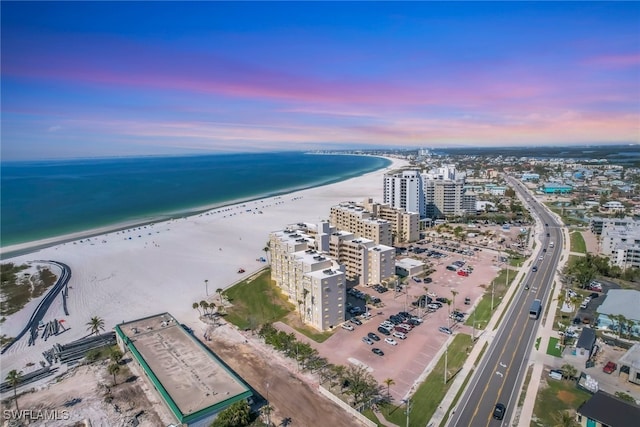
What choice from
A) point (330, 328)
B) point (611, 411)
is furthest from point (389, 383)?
point (611, 411)

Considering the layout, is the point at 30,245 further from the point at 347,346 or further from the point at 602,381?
the point at 602,381

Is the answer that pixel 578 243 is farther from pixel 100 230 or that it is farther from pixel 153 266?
pixel 100 230

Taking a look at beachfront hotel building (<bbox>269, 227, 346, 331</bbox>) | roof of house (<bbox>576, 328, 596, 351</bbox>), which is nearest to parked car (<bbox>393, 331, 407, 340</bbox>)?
beachfront hotel building (<bbox>269, 227, 346, 331</bbox>)

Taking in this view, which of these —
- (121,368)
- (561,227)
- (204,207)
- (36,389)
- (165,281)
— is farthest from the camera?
(204,207)

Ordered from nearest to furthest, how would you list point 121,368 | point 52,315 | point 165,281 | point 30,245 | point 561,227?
point 121,368
point 52,315
point 165,281
point 30,245
point 561,227

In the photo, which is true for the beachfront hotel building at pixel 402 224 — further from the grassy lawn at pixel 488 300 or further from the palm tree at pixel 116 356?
the palm tree at pixel 116 356

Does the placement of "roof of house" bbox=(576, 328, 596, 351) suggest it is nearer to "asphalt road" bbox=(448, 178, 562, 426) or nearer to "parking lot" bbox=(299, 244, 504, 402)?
"asphalt road" bbox=(448, 178, 562, 426)

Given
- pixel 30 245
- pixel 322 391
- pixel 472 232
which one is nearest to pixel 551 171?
pixel 472 232
